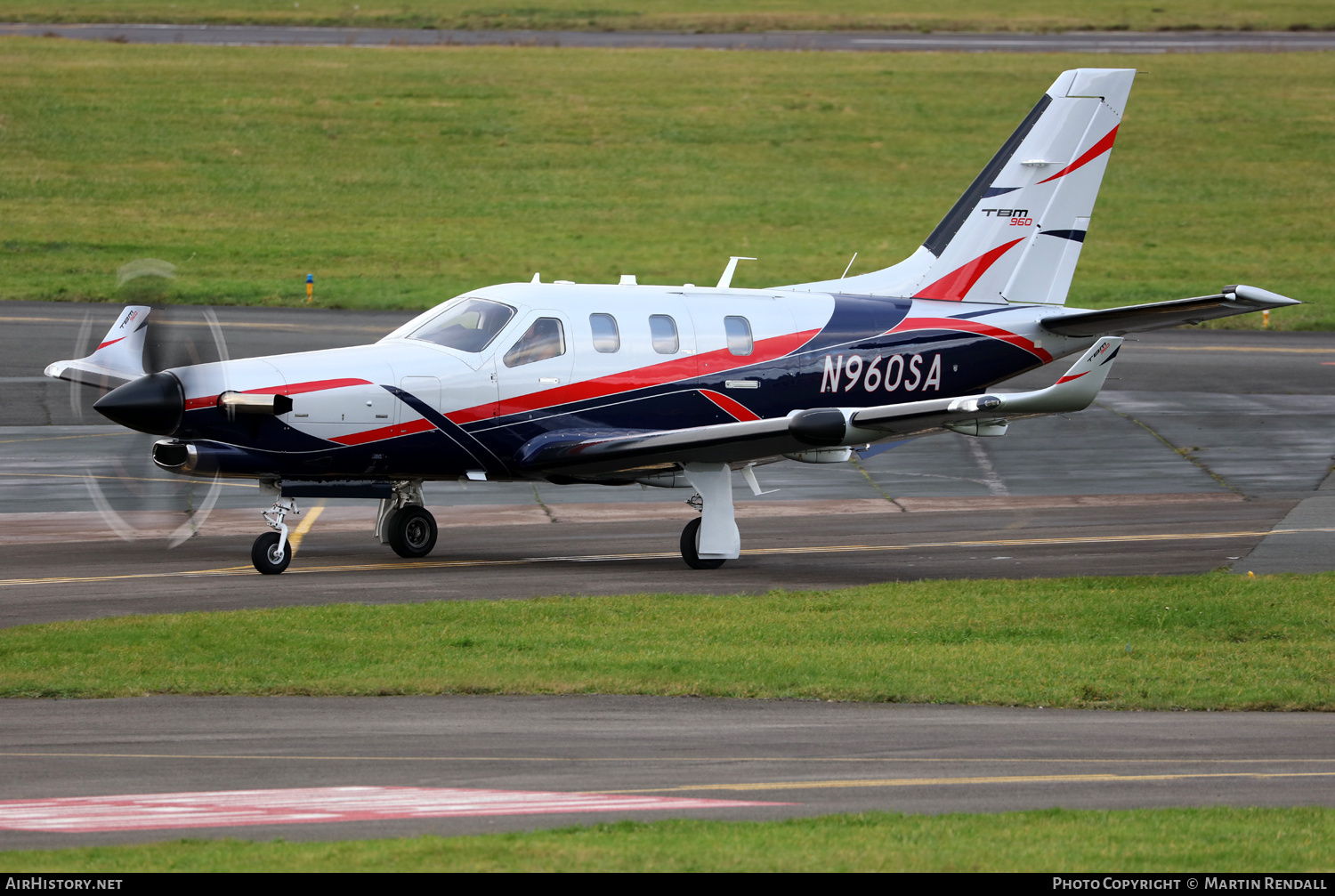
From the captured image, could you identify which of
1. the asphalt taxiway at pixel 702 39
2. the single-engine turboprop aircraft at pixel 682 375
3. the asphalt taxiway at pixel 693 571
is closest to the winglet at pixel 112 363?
the single-engine turboprop aircraft at pixel 682 375

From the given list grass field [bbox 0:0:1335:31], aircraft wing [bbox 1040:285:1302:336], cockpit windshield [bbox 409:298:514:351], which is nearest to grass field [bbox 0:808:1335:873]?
aircraft wing [bbox 1040:285:1302:336]

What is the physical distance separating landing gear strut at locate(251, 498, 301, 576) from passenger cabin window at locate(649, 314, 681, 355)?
486cm

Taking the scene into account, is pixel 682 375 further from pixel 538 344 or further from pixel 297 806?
pixel 297 806

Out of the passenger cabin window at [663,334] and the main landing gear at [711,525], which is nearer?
the main landing gear at [711,525]

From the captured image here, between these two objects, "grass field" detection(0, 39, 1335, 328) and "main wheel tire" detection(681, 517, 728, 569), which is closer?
"main wheel tire" detection(681, 517, 728, 569)

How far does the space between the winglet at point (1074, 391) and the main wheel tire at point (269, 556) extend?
27.3 ft

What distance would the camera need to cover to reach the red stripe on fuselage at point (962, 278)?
71.1ft

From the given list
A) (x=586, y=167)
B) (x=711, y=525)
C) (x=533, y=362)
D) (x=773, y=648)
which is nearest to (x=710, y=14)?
(x=586, y=167)

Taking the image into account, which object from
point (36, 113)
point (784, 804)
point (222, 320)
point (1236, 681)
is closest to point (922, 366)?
point (1236, 681)

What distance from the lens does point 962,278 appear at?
→ 21.7 meters

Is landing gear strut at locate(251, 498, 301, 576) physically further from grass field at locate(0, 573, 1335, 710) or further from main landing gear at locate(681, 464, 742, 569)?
main landing gear at locate(681, 464, 742, 569)

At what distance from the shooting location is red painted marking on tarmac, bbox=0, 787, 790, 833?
9.32 metres

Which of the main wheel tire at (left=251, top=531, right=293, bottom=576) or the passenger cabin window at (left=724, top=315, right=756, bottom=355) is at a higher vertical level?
the passenger cabin window at (left=724, top=315, right=756, bottom=355)

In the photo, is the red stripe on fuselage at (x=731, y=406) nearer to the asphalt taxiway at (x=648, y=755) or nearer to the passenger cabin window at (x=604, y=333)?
the passenger cabin window at (x=604, y=333)
